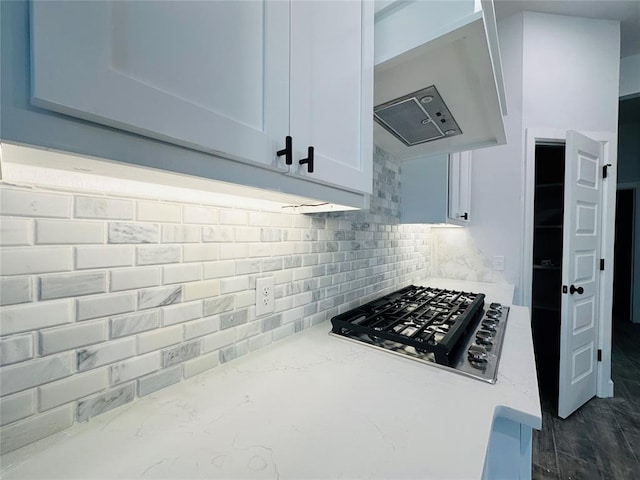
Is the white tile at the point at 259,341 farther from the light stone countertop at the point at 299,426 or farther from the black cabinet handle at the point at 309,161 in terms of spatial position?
the black cabinet handle at the point at 309,161

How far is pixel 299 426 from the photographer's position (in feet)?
1.95

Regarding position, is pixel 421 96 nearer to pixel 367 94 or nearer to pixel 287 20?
pixel 367 94

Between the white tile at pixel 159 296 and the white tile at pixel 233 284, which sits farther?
the white tile at pixel 233 284

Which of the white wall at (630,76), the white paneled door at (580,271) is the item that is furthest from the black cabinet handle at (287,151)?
the white wall at (630,76)

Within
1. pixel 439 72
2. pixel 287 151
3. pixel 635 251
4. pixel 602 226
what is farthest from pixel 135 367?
pixel 635 251

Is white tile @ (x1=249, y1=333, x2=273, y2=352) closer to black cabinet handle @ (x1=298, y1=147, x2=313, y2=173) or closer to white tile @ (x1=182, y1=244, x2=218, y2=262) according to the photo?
white tile @ (x1=182, y1=244, x2=218, y2=262)

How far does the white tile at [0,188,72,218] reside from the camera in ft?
1.64

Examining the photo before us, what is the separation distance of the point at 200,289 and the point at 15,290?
14.2 inches

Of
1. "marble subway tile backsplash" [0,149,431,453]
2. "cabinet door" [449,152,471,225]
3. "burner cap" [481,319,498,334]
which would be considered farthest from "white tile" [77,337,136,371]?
"cabinet door" [449,152,471,225]

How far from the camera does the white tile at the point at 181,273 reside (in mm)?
721

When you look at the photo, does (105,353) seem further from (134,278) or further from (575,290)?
(575,290)

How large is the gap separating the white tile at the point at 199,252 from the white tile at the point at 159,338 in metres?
0.18

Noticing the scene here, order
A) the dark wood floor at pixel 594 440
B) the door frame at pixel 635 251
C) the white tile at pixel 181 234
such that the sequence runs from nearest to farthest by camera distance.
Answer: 1. the white tile at pixel 181 234
2. the dark wood floor at pixel 594 440
3. the door frame at pixel 635 251

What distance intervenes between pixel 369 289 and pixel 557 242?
2.63m
